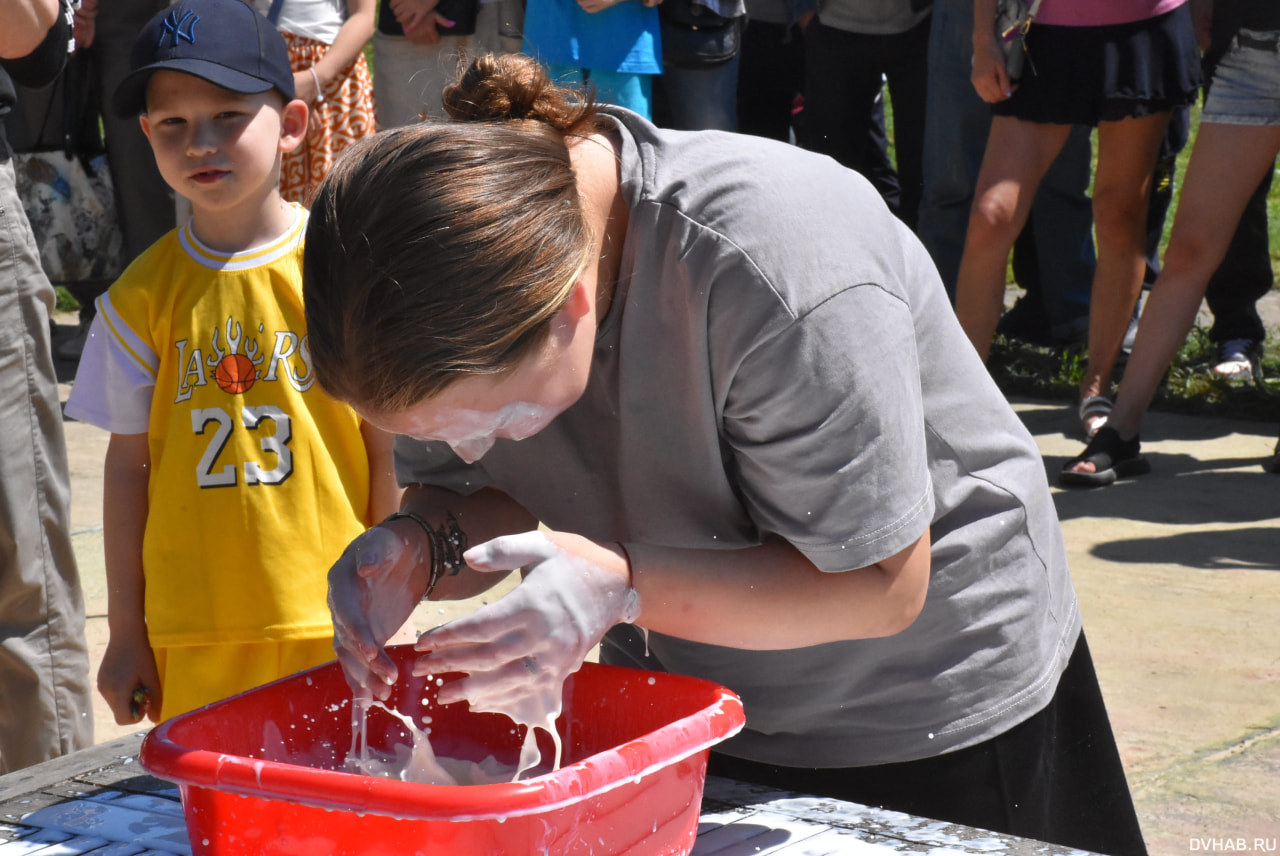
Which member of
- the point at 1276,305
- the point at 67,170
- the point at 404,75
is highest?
the point at 404,75

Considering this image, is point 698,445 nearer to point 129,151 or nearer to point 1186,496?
point 1186,496

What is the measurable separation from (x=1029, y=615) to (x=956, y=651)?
109mm

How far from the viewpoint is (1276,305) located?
648 centimetres

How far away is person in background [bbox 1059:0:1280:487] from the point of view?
391cm

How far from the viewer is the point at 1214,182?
4.02 meters

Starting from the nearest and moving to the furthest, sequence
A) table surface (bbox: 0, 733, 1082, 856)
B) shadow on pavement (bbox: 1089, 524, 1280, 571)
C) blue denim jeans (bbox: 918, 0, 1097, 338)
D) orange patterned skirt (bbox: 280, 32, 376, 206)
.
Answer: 1. table surface (bbox: 0, 733, 1082, 856)
2. shadow on pavement (bbox: 1089, 524, 1280, 571)
3. orange patterned skirt (bbox: 280, 32, 376, 206)
4. blue denim jeans (bbox: 918, 0, 1097, 338)

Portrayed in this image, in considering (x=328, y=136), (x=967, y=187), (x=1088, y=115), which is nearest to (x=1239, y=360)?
(x=967, y=187)

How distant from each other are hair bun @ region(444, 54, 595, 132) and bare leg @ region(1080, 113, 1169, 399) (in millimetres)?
3067

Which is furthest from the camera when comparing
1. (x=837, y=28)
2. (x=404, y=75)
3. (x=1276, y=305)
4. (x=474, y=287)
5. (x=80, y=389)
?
(x=1276, y=305)

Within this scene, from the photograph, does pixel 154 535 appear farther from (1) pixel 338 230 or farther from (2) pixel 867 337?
(2) pixel 867 337

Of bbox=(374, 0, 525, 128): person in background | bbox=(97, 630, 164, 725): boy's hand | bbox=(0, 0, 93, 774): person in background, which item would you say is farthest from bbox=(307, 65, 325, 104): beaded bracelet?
bbox=(97, 630, 164, 725): boy's hand

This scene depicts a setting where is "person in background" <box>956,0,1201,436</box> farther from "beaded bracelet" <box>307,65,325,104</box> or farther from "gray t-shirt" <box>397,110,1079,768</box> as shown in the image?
"gray t-shirt" <box>397,110,1079,768</box>

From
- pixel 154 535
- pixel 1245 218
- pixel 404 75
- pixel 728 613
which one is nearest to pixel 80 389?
pixel 154 535

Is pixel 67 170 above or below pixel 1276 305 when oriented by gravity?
above
